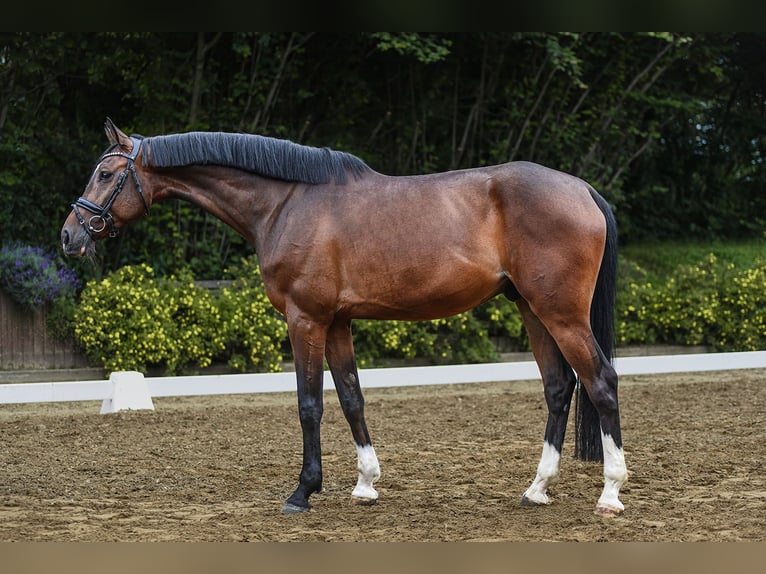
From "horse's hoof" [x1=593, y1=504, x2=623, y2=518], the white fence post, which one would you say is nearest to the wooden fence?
the white fence post

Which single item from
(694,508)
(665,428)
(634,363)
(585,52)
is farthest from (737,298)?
(694,508)

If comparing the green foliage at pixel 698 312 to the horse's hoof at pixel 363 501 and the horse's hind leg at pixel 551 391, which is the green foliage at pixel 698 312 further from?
the horse's hoof at pixel 363 501

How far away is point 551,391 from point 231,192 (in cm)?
199

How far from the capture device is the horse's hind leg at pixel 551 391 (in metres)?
4.83

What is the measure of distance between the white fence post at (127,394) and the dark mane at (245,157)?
3209 mm

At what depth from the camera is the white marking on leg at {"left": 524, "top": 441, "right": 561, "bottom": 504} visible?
15.5 feet

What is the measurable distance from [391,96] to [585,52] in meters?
2.79

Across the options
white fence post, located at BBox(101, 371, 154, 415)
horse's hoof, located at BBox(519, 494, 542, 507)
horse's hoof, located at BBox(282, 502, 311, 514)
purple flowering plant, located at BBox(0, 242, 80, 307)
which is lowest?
horse's hoof, located at BBox(519, 494, 542, 507)

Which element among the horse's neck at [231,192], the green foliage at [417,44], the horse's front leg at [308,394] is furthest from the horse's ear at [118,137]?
the green foliage at [417,44]

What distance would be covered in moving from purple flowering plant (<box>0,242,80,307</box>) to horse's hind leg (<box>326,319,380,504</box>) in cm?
552

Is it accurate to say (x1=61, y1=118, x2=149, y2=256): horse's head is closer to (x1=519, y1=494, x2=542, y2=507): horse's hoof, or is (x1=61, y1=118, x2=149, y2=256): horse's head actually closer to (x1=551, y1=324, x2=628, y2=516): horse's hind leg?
(x1=551, y1=324, x2=628, y2=516): horse's hind leg

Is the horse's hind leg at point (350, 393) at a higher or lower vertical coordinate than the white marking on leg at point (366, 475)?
higher

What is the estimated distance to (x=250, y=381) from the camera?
787cm

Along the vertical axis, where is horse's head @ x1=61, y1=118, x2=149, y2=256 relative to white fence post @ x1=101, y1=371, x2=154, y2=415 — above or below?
above
